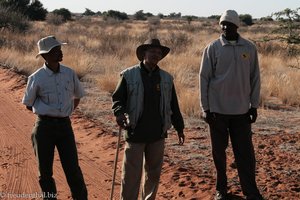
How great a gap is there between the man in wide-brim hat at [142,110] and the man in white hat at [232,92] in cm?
55

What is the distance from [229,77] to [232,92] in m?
0.16

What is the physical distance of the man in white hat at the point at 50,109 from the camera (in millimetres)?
4770

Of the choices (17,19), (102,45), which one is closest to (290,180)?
(102,45)

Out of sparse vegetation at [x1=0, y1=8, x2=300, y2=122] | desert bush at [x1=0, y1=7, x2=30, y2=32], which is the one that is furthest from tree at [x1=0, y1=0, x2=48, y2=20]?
sparse vegetation at [x1=0, y1=8, x2=300, y2=122]

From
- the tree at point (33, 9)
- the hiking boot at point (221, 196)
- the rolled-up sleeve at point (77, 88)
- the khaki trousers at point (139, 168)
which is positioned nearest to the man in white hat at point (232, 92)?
the hiking boot at point (221, 196)

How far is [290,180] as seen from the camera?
5879mm

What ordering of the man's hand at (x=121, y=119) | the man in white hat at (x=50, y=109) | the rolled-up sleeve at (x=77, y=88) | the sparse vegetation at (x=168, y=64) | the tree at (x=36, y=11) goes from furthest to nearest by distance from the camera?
the tree at (x=36, y=11) < the sparse vegetation at (x=168, y=64) < the rolled-up sleeve at (x=77, y=88) < the man in white hat at (x=50, y=109) < the man's hand at (x=121, y=119)

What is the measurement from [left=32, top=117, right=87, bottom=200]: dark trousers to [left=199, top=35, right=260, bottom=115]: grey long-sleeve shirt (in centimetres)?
146

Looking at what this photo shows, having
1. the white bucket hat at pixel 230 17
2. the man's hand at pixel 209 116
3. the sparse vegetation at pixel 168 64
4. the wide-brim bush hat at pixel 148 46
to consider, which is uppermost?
the white bucket hat at pixel 230 17

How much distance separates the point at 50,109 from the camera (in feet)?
15.6

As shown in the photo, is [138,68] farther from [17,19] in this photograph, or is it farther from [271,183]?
[17,19]

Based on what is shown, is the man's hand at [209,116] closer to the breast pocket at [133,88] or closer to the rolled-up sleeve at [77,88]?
the breast pocket at [133,88]

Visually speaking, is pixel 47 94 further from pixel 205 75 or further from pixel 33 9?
pixel 33 9

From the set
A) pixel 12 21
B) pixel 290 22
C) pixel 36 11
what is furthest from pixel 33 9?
pixel 290 22
